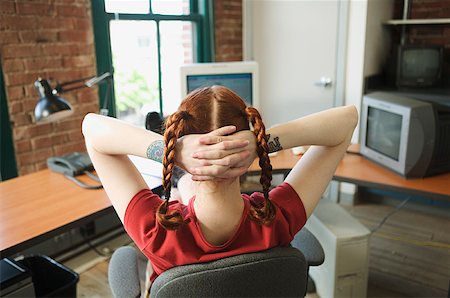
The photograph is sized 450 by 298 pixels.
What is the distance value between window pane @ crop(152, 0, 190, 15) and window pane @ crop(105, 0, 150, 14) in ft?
0.26

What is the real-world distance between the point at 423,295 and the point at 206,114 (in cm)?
186

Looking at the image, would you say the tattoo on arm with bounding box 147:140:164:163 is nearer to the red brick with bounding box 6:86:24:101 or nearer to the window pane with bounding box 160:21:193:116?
the red brick with bounding box 6:86:24:101

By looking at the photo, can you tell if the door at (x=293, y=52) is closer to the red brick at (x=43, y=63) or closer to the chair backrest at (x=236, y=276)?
the red brick at (x=43, y=63)

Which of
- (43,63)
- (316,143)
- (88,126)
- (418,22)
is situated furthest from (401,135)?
(43,63)

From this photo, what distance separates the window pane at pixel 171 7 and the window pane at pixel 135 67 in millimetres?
116

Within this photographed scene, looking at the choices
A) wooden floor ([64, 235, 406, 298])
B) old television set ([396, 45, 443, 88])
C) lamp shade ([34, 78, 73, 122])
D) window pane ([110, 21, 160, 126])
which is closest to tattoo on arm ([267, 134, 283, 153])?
lamp shade ([34, 78, 73, 122])

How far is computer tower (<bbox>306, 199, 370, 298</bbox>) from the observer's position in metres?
1.97

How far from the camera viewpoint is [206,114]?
965 mm

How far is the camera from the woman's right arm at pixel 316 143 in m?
1.10

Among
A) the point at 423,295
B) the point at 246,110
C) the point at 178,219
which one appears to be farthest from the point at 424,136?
the point at 178,219

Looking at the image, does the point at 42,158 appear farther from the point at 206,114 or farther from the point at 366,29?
the point at 366,29

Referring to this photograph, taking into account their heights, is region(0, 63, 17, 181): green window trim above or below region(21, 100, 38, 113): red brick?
below

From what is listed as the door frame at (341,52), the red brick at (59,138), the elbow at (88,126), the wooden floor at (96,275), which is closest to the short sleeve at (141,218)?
the elbow at (88,126)

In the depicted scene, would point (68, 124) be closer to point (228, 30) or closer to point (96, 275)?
point (96, 275)
